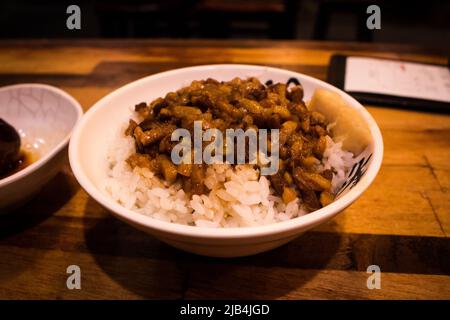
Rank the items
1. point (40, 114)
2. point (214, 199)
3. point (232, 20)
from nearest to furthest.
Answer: point (214, 199)
point (40, 114)
point (232, 20)

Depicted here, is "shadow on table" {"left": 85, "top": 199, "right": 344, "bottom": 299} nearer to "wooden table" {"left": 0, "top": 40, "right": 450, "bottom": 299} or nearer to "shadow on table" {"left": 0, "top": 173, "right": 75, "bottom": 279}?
"wooden table" {"left": 0, "top": 40, "right": 450, "bottom": 299}

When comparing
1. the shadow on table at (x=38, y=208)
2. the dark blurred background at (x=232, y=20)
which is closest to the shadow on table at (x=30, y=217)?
the shadow on table at (x=38, y=208)

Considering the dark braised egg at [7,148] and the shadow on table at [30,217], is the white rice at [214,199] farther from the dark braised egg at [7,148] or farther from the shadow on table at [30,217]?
the dark braised egg at [7,148]

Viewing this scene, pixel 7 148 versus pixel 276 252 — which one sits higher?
pixel 7 148

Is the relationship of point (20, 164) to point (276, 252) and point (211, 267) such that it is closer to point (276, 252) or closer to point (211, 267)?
point (211, 267)

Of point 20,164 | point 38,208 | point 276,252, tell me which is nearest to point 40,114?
point 20,164

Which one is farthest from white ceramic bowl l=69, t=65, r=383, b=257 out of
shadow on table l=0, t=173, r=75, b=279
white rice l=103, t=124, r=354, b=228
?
shadow on table l=0, t=173, r=75, b=279
